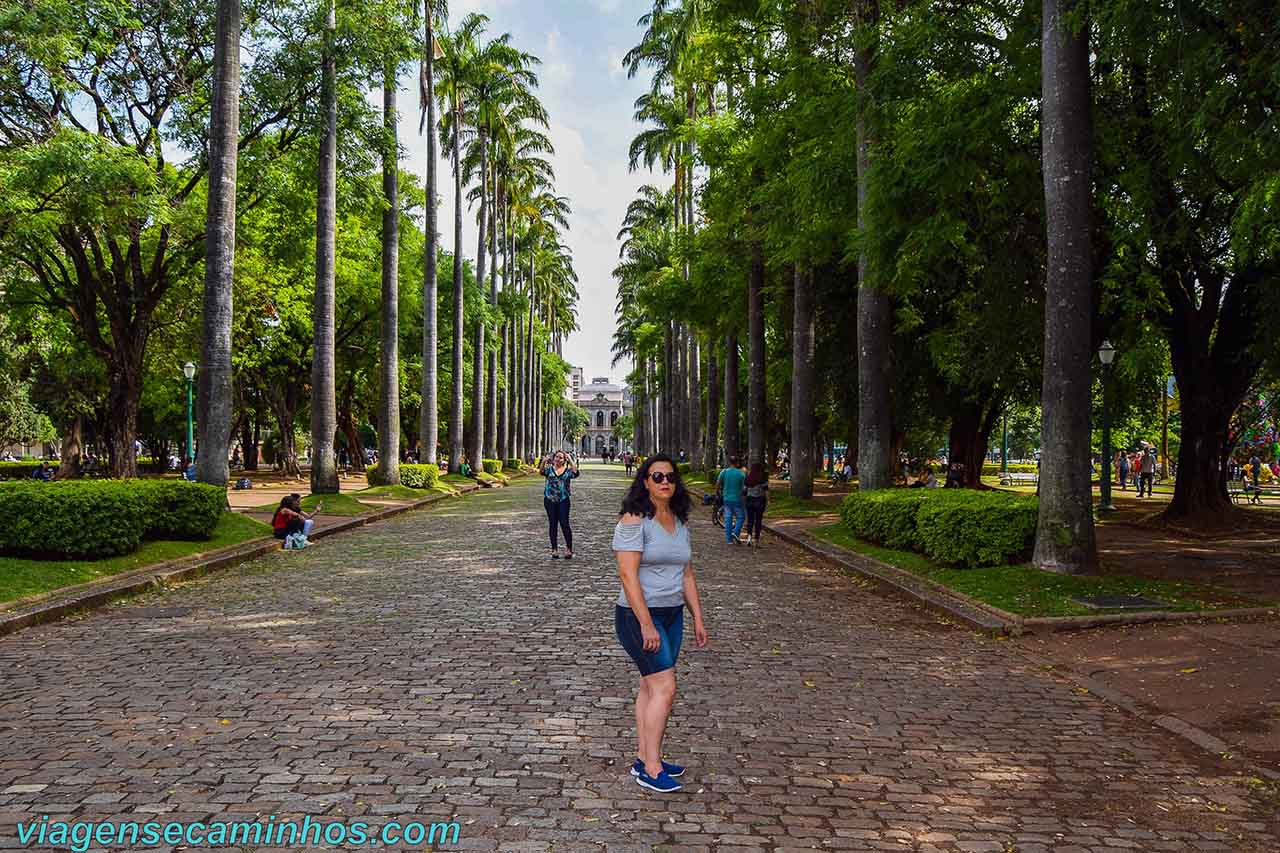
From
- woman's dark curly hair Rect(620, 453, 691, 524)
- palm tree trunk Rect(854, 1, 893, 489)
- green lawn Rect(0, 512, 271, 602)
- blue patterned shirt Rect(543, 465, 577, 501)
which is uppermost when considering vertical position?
palm tree trunk Rect(854, 1, 893, 489)

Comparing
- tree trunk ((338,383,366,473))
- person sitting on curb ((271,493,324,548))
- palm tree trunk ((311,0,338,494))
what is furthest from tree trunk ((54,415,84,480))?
person sitting on curb ((271,493,324,548))

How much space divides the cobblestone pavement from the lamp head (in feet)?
37.1

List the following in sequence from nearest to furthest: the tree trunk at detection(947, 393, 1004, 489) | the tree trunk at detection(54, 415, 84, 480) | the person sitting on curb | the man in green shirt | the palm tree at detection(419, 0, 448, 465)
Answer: the person sitting on curb < the man in green shirt < the tree trunk at detection(947, 393, 1004, 489) < the palm tree at detection(419, 0, 448, 465) < the tree trunk at detection(54, 415, 84, 480)

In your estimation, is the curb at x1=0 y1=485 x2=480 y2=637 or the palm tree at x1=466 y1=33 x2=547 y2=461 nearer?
the curb at x1=0 y1=485 x2=480 y2=637

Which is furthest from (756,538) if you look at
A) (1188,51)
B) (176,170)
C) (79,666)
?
(176,170)

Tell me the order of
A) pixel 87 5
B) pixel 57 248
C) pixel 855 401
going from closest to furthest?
pixel 87 5 < pixel 57 248 < pixel 855 401

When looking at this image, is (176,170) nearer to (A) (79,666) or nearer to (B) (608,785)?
(A) (79,666)

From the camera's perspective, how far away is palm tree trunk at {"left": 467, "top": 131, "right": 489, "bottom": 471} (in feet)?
137

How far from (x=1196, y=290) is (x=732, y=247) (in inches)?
497

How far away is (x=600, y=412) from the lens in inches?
7436

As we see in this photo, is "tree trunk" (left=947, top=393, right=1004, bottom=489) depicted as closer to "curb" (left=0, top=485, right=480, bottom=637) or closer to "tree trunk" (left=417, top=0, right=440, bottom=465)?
"tree trunk" (left=417, top=0, right=440, bottom=465)

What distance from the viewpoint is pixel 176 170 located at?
827 inches

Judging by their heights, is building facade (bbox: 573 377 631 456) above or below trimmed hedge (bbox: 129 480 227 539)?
above

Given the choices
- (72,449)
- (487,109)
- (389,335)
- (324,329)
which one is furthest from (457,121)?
(72,449)
